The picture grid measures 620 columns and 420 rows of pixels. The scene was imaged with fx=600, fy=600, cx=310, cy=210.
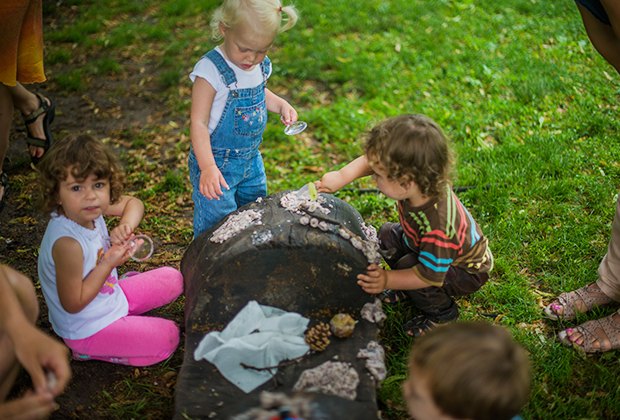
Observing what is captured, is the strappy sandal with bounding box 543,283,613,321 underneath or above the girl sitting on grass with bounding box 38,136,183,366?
underneath

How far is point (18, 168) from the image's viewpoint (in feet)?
14.5

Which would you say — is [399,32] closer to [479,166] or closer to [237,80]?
[479,166]

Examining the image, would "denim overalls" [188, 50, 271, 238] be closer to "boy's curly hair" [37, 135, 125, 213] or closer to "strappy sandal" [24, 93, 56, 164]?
"boy's curly hair" [37, 135, 125, 213]

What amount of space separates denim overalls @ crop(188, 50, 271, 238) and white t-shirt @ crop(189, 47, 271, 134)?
2 cm

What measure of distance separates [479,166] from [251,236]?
220 cm

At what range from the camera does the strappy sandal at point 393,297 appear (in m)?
3.23

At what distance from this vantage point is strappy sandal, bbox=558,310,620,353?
2.92 meters

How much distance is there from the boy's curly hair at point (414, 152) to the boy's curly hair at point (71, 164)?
3.86 ft

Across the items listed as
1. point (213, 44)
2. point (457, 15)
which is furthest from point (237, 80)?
point (457, 15)

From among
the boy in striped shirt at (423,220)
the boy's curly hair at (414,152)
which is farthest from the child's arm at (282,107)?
the boy's curly hair at (414,152)

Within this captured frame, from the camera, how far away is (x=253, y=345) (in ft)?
8.61

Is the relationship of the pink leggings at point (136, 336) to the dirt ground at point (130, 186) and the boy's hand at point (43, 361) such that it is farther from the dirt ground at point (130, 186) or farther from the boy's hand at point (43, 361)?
the boy's hand at point (43, 361)

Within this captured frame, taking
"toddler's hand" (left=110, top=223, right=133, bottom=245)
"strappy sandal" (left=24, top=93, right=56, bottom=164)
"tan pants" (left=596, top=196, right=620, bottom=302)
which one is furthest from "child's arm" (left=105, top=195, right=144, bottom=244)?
"tan pants" (left=596, top=196, right=620, bottom=302)

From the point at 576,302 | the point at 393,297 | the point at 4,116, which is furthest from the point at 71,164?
the point at 576,302
